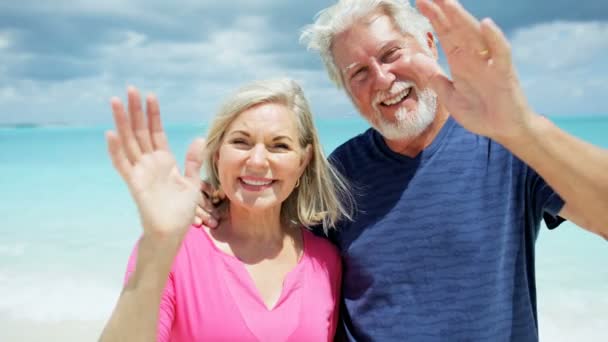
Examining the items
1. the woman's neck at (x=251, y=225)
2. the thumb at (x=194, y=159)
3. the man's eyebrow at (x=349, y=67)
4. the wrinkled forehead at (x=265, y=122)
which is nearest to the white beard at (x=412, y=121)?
the man's eyebrow at (x=349, y=67)

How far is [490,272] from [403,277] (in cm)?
39

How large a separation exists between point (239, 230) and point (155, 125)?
3.37ft

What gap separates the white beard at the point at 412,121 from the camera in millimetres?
2752

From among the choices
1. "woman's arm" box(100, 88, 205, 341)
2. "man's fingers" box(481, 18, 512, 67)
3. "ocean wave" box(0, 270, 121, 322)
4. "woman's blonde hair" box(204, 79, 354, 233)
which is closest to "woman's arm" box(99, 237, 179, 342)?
"woman's arm" box(100, 88, 205, 341)

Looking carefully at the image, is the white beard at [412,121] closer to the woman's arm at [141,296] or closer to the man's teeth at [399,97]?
the man's teeth at [399,97]

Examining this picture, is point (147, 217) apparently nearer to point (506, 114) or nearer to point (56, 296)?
point (506, 114)

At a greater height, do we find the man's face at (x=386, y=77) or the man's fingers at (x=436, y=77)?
the man's face at (x=386, y=77)

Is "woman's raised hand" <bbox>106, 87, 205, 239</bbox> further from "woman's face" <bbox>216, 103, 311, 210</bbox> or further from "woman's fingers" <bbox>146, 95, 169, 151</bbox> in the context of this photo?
"woman's face" <bbox>216, 103, 311, 210</bbox>

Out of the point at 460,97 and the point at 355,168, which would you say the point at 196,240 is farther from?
the point at 460,97

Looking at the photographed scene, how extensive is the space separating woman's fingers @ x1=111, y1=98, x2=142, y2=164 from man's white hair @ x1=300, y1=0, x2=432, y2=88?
4.86ft

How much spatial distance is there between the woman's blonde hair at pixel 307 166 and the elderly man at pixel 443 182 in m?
0.09

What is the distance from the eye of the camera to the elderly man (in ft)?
6.45

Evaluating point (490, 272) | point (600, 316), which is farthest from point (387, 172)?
point (600, 316)

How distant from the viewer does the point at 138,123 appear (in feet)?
6.22
